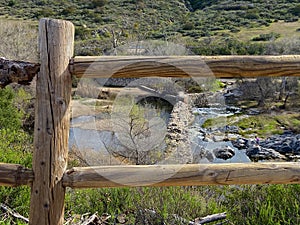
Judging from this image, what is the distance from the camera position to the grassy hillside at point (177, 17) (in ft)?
83.0

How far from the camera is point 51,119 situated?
1467mm

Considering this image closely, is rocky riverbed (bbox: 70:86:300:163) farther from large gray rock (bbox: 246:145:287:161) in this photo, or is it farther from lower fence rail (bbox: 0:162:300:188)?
lower fence rail (bbox: 0:162:300:188)

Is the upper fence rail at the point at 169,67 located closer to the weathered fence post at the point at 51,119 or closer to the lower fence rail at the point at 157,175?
the weathered fence post at the point at 51,119

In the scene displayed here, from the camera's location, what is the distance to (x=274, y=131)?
49.0ft

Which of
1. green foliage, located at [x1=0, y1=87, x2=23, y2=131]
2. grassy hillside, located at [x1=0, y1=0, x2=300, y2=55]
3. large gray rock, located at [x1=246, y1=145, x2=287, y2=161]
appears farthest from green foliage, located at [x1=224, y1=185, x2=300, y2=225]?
grassy hillside, located at [x1=0, y1=0, x2=300, y2=55]

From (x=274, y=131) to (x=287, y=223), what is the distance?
13285mm

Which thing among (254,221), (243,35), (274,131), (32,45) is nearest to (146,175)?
(254,221)

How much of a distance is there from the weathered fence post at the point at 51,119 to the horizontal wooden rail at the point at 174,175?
69mm

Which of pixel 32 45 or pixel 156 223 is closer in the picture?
pixel 156 223

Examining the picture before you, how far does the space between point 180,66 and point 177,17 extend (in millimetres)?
30317

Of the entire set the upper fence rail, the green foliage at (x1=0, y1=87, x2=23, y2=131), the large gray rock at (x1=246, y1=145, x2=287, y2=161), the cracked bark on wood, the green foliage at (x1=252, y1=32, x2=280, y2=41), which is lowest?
the large gray rock at (x1=246, y1=145, x2=287, y2=161)

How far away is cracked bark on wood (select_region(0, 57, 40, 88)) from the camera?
1455 millimetres

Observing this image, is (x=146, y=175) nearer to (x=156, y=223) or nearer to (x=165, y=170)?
(x=165, y=170)

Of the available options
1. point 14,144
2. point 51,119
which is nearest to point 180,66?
point 51,119
